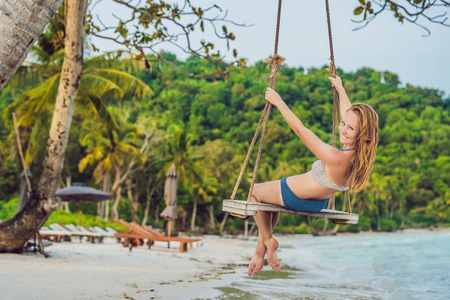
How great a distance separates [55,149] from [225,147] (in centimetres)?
3424

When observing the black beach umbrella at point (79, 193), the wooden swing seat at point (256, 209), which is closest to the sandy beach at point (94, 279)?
the wooden swing seat at point (256, 209)

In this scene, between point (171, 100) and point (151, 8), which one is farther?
point (171, 100)

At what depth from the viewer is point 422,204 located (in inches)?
2276

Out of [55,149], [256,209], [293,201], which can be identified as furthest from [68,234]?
[256,209]

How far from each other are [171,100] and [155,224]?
55.0 feet

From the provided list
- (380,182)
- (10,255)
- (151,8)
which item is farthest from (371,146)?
(380,182)

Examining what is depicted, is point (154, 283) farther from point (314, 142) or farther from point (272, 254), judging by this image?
point (314, 142)

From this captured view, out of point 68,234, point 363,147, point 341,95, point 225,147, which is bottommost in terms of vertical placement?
point 68,234

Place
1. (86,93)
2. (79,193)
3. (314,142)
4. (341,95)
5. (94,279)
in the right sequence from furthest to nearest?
(86,93), (79,193), (94,279), (341,95), (314,142)

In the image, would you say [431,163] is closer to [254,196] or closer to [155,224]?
[155,224]

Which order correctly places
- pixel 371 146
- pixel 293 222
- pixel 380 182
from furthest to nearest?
pixel 380 182
pixel 293 222
pixel 371 146

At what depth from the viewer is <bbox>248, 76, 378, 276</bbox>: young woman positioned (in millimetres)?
3123

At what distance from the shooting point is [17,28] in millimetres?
2752

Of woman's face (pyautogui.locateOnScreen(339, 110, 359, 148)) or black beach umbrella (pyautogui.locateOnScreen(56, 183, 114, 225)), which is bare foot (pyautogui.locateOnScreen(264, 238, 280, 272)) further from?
black beach umbrella (pyautogui.locateOnScreen(56, 183, 114, 225))
